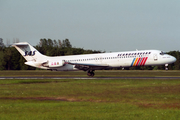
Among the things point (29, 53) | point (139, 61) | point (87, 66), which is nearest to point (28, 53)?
point (29, 53)

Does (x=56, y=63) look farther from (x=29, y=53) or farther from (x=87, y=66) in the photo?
(x=29, y=53)

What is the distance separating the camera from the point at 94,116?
14.8 metres

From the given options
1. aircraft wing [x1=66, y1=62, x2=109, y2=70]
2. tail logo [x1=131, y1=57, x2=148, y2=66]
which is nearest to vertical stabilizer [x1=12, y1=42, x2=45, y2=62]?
aircraft wing [x1=66, y1=62, x2=109, y2=70]

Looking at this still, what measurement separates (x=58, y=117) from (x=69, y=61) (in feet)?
125

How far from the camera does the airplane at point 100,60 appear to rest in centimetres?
4900

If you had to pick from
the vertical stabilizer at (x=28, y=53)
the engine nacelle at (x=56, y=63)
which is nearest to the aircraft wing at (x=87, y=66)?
the engine nacelle at (x=56, y=63)

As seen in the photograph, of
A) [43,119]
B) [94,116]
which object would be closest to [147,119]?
[94,116]

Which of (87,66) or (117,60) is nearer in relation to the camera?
(117,60)

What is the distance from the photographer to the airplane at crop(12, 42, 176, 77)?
161 ft

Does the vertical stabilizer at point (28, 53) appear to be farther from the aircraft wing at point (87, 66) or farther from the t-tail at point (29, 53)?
the aircraft wing at point (87, 66)

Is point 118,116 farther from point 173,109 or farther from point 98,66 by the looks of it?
point 98,66

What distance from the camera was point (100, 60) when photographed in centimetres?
5097

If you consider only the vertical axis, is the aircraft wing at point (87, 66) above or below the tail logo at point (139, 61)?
below

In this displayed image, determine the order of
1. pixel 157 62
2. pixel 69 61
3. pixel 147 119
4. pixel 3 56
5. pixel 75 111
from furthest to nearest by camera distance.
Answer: pixel 3 56 < pixel 69 61 < pixel 157 62 < pixel 75 111 < pixel 147 119
